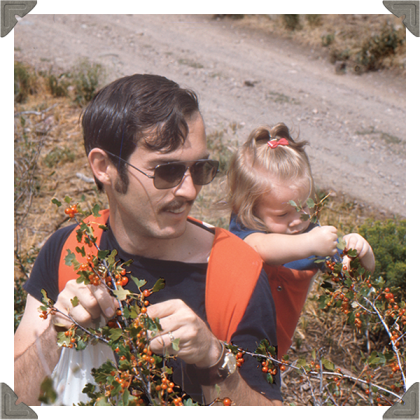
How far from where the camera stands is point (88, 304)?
128 centimetres

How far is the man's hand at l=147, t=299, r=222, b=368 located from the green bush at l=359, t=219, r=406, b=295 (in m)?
1.40

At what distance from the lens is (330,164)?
145 inches

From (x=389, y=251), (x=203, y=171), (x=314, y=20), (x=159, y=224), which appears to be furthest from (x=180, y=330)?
(x=314, y=20)

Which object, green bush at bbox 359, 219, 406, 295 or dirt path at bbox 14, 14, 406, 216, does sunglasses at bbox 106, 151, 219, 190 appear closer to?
green bush at bbox 359, 219, 406, 295

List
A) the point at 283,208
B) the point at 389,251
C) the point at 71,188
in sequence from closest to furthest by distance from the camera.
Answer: the point at 283,208, the point at 389,251, the point at 71,188

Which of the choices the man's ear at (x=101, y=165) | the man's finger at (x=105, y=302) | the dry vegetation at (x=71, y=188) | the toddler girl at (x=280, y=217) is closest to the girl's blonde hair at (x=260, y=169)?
the toddler girl at (x=280, y=217)

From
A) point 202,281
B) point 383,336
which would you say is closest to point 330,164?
point 383,336

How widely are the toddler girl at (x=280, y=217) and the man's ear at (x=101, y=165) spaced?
695 millimetres

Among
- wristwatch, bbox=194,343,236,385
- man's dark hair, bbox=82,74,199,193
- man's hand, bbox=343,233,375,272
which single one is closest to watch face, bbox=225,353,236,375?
wristwatch, bbox=194,343,236,385

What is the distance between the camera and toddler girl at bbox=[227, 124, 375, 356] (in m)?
1.91

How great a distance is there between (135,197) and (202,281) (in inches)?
16.6

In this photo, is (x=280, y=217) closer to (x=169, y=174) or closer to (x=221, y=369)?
(x=169, y=174)

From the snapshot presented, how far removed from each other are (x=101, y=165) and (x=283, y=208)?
2.80 feet
